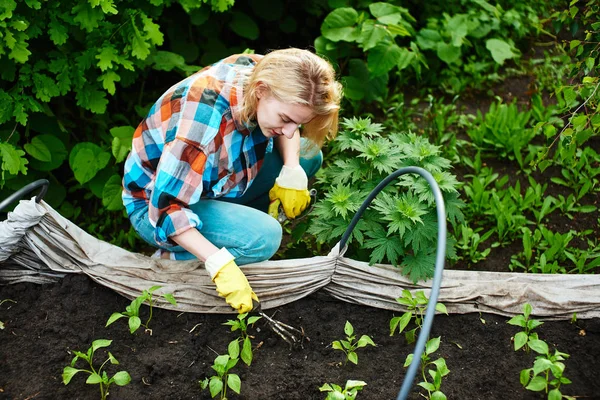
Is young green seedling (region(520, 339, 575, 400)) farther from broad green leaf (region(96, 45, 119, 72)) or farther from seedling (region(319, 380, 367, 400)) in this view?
broad green leaf (region(96, 45, 119, 72))

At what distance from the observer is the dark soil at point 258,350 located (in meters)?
2.08

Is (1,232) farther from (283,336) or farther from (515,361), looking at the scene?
(515,361)

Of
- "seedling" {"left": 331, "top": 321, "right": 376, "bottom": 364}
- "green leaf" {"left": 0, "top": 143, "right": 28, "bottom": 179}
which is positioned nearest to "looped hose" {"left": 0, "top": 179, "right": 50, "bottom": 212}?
"green leaf" {"left": 0, "top": 143, "right": 28, "bottom": 179}

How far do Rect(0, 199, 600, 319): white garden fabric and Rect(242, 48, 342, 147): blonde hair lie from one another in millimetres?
612

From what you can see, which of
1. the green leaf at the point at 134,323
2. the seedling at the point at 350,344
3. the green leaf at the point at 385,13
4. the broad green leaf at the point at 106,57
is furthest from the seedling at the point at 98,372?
the green leaf at the point at 385,13

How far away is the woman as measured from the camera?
2.04 metres

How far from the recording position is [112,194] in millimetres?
2760

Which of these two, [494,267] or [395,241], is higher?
[395,241]

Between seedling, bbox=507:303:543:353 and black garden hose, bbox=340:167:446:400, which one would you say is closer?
black garden hose, bbox=340:167:446:400

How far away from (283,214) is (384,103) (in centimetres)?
126

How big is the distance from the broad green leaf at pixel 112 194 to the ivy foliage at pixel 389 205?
93 centimetres

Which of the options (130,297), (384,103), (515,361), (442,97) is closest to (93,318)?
(130,297)

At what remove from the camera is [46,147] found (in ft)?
8.98

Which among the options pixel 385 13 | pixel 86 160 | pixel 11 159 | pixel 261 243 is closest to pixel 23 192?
pixel 11 159
